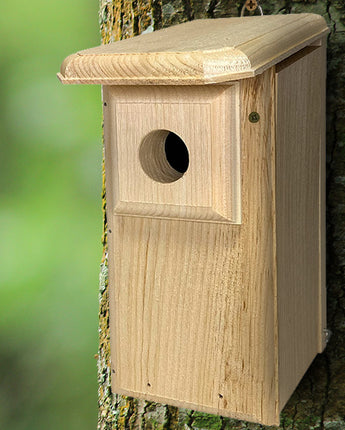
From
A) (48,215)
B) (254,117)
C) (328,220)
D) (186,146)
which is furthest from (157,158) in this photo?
(48,215)

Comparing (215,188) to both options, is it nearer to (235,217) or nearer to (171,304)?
(235,217)

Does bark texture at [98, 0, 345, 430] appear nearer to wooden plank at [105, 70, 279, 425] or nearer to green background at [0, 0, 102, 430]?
wooden plank at [105, 70, 279, 425]

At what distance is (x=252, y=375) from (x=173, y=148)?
0.51m

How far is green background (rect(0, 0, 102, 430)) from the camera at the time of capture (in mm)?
4074

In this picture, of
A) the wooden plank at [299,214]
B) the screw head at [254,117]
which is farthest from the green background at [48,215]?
the screw head at [254,117]

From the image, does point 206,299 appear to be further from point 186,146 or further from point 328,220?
point 328,220

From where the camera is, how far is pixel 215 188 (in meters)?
1.45

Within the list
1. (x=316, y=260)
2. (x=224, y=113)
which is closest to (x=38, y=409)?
(x=316, y=260)

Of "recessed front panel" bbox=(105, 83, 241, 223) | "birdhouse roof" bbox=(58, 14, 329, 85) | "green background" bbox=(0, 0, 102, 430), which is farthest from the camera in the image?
"green background" bbox=(0, 0, 102, 430)

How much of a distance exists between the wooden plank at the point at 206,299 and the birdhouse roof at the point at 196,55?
0.07 m

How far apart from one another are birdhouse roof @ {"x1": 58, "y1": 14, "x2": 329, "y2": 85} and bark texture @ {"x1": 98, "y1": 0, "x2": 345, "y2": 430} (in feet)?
0.54

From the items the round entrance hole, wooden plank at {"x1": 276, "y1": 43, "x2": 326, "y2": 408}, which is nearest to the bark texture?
wooden plank at {"x1": 276, "y1": 43, "x2": 326, "y2": 408}

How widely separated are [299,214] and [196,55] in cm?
43

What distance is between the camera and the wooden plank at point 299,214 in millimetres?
1485
